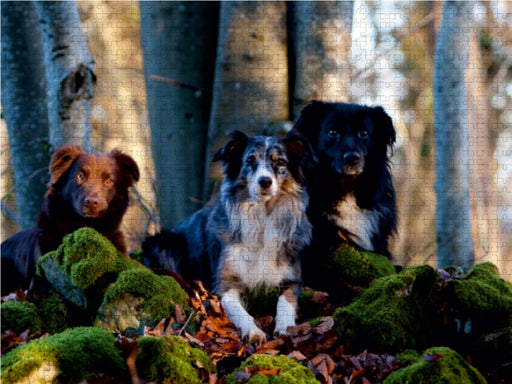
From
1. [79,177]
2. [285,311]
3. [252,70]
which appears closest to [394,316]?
[285,311]

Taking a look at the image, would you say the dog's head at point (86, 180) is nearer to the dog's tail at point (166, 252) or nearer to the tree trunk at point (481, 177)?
the dog's tail at point (166, 252)

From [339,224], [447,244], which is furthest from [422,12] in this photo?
[339,224]

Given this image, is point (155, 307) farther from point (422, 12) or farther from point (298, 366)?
point (422, 12)

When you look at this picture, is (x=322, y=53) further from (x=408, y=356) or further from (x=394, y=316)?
(x=408, y=356)

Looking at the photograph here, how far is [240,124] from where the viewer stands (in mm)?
8102

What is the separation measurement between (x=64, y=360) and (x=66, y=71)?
161 inches

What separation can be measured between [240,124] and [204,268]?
2623mm

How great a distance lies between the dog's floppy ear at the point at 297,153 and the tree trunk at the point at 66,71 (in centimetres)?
265

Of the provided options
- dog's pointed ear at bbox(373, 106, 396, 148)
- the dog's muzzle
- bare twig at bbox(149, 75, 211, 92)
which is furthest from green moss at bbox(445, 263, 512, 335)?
bare twig at bbox(149, 75, 211, 92)

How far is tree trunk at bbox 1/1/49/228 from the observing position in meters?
7.96

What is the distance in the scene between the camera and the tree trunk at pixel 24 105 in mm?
7965

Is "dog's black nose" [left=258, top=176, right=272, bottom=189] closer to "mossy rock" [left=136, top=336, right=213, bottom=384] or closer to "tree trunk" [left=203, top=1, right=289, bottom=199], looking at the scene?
"mossy rock" [left=136, top=336, right=213, bottom=384]

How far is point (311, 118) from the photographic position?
615 centimetres

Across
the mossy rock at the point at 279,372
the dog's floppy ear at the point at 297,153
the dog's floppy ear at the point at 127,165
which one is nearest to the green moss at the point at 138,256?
the dog's floppy ear at the point at 127,165
